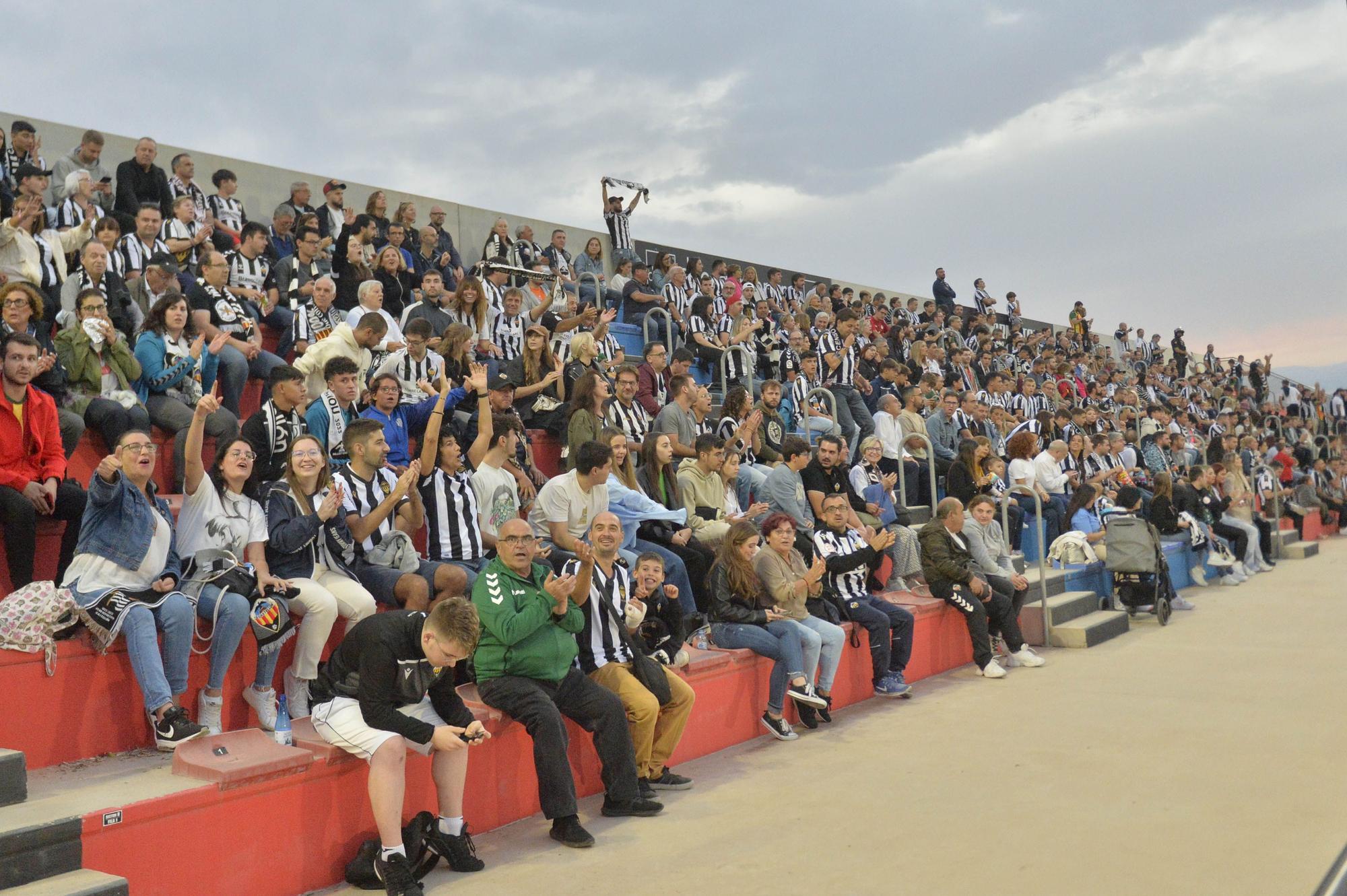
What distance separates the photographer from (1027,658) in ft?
27.0

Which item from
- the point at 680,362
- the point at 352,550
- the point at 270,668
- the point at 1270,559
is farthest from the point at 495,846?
the point at 1270,559

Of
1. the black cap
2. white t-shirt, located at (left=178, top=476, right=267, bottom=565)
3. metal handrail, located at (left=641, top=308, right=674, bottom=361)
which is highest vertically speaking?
the black cap

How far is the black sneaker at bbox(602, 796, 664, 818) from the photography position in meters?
4.99

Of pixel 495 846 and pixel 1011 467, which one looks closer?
pixel 495 846

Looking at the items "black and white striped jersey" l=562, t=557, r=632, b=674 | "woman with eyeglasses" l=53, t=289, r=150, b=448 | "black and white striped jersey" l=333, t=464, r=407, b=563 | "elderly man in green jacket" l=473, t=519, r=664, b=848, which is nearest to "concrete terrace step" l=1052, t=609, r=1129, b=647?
"black and white striped jersey" l=562, t=557, r=632, b=674

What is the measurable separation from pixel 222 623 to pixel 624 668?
190 centimetres

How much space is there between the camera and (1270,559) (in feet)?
45.9

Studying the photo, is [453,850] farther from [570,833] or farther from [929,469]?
[929,469]

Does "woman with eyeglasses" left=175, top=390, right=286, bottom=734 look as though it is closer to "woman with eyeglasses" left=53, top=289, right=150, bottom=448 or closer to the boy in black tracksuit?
the boy in black tracksuit

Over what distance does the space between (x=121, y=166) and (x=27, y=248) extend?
265 cm

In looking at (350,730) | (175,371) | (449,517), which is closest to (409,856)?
(350,730)

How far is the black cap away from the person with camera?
5398mm

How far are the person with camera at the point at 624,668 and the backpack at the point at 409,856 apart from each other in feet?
4.06

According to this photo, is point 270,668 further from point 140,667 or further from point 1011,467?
point 1011,467
